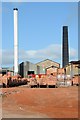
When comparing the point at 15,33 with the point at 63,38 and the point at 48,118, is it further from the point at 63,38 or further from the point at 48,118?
the point at 48,118

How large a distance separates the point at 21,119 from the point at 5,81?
33.8 m

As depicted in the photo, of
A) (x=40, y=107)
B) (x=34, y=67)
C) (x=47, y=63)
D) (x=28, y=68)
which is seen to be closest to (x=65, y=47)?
(x=47, y=63)

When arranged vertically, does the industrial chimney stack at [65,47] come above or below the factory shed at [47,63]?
above

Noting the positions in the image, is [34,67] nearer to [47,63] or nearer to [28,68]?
[28,68]

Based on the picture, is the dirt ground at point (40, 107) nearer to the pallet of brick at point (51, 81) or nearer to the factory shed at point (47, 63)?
the pallet of brick at point (51, 81)

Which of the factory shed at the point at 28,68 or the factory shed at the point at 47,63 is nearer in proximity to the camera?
the factory shed at the point at 28,68

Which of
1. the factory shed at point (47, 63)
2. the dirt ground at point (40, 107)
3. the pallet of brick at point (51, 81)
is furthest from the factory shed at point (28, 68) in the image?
the dirt ground at point (40, 107)

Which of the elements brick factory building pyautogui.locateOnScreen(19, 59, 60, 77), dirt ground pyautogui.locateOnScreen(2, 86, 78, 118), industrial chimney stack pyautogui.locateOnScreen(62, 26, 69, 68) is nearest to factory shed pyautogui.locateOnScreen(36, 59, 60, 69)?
brick factory building pyautogui.locateOnScreen(19, 59, 60, 77)

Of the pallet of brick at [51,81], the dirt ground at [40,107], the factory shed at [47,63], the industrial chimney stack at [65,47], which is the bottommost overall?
the dirt ground at [40,107]

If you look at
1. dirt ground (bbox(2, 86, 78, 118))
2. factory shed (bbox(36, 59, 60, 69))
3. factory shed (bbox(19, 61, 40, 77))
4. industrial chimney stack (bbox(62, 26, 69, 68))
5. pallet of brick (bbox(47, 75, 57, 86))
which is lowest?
dirt ground (bbox(2, 86, 78, 118))

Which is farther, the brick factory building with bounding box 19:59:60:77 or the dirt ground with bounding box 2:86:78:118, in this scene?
the brick factory building with bounding box 19:59:60:77

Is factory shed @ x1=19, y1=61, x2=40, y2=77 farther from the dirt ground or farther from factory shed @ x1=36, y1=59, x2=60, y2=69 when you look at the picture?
the dirt ground

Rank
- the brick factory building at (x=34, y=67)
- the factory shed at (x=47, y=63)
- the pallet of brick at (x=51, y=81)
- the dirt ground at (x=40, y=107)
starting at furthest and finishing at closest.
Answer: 1. the factory shed at (x=47, y=63)
2. the brick factory building at (x=34, y=67)
3. the pallet of brick at (x=51, y=81)
4. the dirt ground at (x=40, y=107)

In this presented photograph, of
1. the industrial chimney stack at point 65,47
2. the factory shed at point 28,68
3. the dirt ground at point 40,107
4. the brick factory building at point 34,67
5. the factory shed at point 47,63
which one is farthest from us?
the industrial chimney stack at point 65,47
